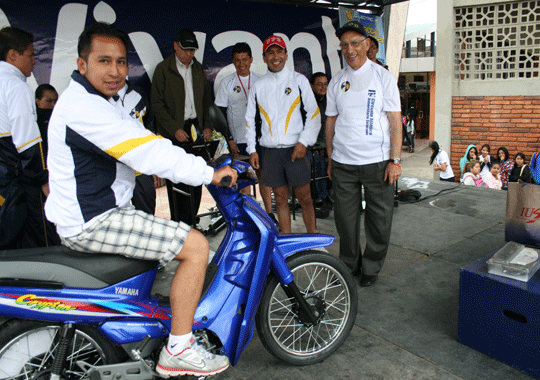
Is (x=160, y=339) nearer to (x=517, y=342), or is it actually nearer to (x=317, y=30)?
(x=517, y=342)

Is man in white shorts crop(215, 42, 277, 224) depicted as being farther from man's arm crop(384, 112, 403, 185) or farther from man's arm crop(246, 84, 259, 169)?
man's arm crop(384, 112, 403, 185)

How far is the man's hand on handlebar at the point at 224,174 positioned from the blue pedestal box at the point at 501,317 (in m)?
1.57

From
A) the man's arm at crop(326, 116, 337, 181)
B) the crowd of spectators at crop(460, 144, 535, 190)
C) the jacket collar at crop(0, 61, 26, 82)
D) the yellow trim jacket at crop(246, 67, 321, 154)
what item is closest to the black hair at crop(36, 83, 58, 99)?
the jacket collar at crop(0, 61, 26, 82)

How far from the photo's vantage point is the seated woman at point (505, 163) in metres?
8.77

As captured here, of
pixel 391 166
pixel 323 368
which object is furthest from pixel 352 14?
pixel 323 368

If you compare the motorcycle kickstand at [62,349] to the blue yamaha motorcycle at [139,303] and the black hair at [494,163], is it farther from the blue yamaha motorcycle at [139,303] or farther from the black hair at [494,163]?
the black hair at [494,163]

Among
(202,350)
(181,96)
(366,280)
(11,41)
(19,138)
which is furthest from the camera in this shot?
(181,96)

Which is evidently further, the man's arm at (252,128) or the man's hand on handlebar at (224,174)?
the man's arm at (252,128)

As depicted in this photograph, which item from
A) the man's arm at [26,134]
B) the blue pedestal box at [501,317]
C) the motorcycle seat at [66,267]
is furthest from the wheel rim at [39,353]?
the blue pedestal box at [501,317]

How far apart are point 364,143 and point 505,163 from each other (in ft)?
22.9

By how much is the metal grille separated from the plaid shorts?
9829mm

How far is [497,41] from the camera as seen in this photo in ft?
31.3

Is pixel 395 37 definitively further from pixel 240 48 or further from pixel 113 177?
pixel 113 177

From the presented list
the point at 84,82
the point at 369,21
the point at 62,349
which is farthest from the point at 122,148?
the point at 369,21
